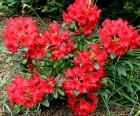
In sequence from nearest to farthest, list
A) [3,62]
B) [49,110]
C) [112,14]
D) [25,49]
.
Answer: [25,49] → [49,110] → [3,62] → [112,14]

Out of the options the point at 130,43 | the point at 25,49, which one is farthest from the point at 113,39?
the point at 25,49

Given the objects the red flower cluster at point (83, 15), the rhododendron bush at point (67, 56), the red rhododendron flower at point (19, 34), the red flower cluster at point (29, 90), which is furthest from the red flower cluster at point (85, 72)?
Answer: the red rhododendron flower at point (19, 34)

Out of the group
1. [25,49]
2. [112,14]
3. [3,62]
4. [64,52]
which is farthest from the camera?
[112,14]

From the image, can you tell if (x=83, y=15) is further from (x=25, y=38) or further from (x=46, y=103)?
(x=46, y=103)

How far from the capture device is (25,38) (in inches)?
144

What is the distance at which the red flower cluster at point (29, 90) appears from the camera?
3.64 metres

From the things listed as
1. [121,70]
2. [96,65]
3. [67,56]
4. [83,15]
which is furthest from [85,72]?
[83,15]

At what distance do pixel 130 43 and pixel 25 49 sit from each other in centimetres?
88

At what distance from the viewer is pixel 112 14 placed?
517 centimetres

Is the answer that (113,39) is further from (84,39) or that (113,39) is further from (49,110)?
(49,110)

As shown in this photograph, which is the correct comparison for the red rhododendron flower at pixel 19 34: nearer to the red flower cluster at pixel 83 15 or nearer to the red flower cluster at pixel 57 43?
the red flower cluster at pixel 57 43

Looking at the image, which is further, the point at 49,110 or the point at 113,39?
the point at 49,110

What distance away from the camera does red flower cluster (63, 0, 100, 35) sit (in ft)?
13.0

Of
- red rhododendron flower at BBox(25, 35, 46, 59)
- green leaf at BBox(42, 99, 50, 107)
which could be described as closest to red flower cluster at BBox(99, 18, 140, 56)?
red rhododendron flower at BBox(25, 35, 46, 59)
